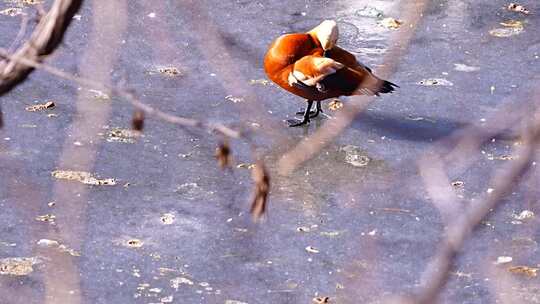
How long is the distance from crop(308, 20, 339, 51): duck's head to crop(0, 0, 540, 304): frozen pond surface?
18.4 inches

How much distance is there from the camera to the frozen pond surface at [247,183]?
14.9 ft

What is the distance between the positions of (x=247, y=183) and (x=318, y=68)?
710mm

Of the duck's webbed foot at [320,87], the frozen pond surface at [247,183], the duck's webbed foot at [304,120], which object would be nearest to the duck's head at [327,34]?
the duck's webbed foot at [320,87]

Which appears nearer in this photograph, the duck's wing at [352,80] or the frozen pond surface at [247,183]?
the frozen pond surface at [247,183]

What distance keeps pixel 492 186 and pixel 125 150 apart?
5.66 ft

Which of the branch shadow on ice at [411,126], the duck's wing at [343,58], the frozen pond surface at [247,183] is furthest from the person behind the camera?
the branch shadow on ice at [411,126]

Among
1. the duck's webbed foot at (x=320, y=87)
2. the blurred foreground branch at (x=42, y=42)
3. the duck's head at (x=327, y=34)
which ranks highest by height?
the blurred foreground branch at (x=42, y=42)

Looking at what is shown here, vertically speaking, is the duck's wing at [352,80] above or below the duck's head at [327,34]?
below

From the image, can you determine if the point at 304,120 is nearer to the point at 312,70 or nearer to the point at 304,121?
the point at 304,121

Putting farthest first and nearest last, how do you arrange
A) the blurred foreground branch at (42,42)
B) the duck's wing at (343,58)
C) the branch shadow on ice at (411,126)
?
the branch shadow on ice at (411,126) < the duck's wing at (343,58) < the blurred foreground branch at (42,42)

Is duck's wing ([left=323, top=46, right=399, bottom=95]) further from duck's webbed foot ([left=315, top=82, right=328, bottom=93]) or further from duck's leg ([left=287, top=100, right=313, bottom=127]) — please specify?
duck's leg ([left=287, top=100, right=313, bottom=127])

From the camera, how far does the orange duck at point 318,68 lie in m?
5.66

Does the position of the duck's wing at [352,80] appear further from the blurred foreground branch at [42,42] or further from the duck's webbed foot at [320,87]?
the blurred foreground branch at [42,42]

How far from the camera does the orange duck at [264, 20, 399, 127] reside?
18.6 feet
